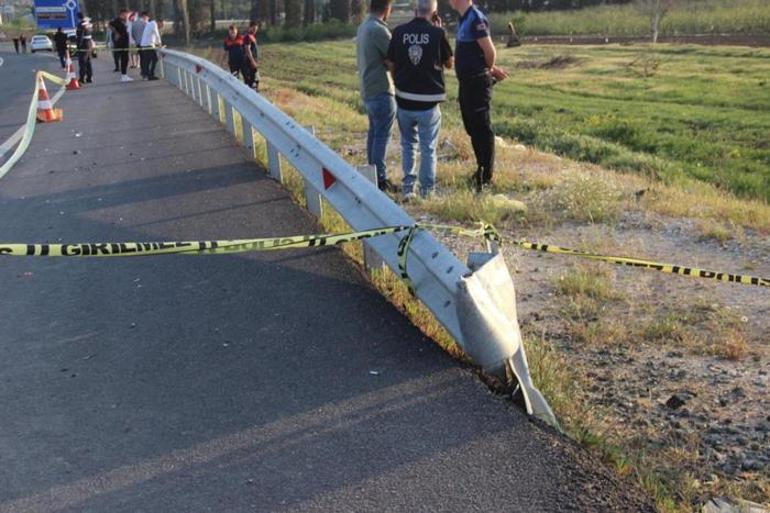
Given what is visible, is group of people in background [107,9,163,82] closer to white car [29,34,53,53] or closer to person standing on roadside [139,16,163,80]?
person standing on roadside [139,16,163,80]

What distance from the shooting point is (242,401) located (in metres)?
4.01

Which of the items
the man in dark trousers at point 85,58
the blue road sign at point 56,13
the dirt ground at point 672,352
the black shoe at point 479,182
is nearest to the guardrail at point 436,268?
the dirt ground at point 672,352

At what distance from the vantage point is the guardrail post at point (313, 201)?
7164 mm

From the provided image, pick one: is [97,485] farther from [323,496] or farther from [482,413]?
[482,413]

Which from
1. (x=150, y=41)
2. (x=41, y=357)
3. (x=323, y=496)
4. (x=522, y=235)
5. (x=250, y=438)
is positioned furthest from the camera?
(x=150, y=41)

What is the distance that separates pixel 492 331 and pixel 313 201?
370 centimetres

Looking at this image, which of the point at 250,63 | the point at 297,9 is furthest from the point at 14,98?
the point at 297,9

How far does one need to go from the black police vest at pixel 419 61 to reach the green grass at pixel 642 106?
4.79 meters

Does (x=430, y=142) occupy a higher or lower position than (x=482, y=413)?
higher

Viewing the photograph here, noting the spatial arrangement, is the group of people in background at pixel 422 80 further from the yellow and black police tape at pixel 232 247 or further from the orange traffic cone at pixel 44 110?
the orange traffic cone at pixel 44 110

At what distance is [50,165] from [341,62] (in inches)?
1347

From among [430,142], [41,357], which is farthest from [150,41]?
[41,357]

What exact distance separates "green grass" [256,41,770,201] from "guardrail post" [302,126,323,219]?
19.5 feet

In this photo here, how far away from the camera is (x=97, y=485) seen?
336cm
